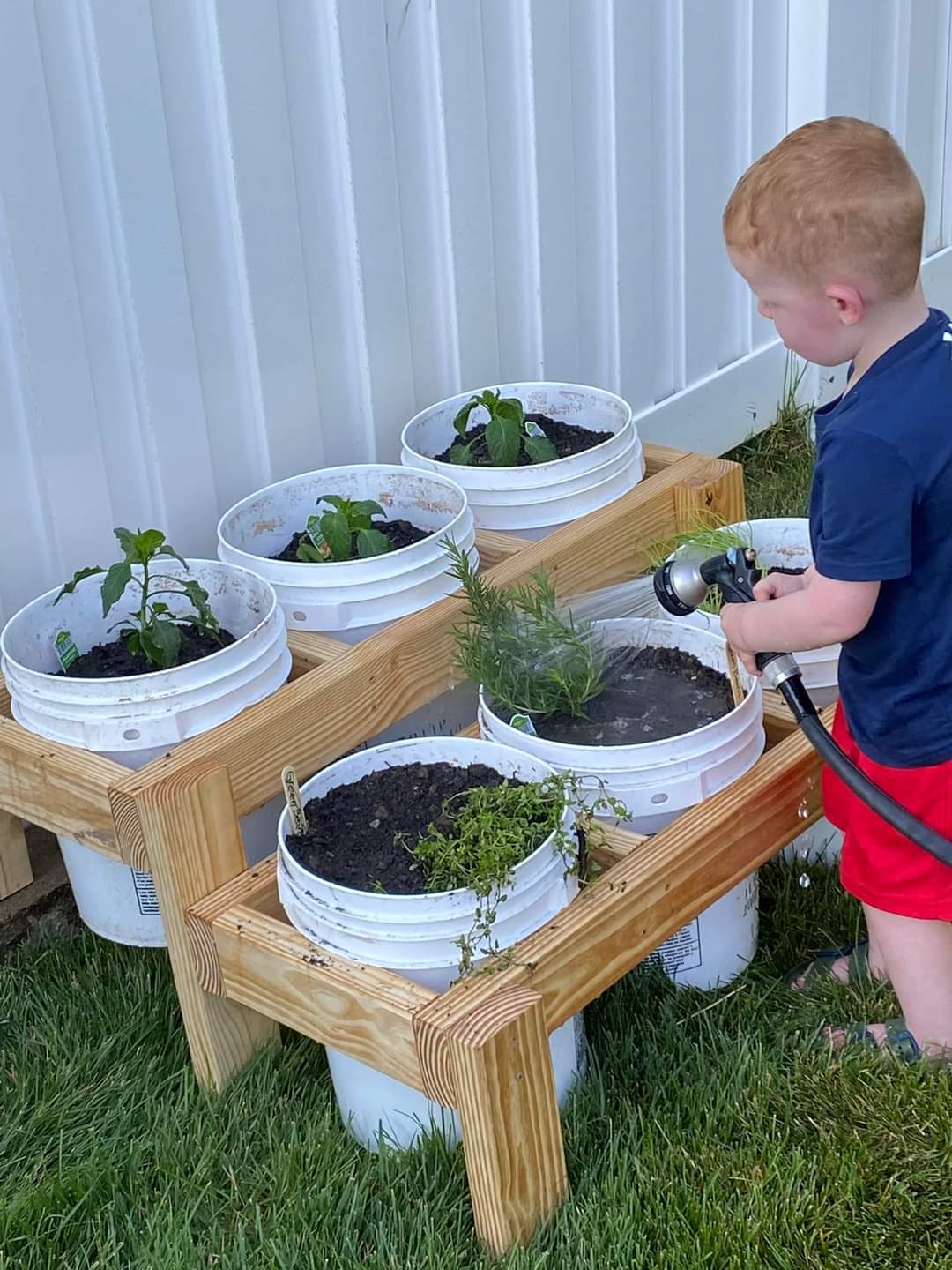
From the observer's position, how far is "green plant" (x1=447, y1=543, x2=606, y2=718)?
240 centimetres

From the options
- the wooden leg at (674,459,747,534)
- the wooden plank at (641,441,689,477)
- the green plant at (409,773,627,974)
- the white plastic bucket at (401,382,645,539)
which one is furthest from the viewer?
the wooden plank at (641,441,689,477)

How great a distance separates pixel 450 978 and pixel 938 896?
69 cm

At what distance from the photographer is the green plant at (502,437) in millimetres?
2900

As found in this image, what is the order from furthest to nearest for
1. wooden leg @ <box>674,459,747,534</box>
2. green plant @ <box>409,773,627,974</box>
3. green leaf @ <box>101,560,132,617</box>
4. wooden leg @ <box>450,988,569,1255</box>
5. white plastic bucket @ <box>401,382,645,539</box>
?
wooden leg @ <box>674,459,747,534</box>, white plastic bucket @ <box>401,382,645,539</box>, green leaf @ <box>101,560,132,617</box>, green plant @ <box>409,773,627,974</box>, wooden leg @ <box>450,988,569,1255</box>

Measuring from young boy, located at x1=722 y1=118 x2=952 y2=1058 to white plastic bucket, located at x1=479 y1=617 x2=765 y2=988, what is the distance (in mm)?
186

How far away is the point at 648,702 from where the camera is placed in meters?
2.44

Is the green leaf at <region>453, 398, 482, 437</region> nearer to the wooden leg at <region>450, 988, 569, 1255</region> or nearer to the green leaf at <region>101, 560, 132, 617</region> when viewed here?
the green leaf at <region>101, 560, 132, 617</region>

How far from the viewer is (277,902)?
2217mm

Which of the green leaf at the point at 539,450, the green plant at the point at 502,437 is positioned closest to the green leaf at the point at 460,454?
the green plant at the point at 502,437

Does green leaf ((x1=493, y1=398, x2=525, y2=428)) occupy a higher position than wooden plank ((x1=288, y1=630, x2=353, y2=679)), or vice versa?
green leaf ((x1=493, y1=398, x2=525, y2=428))

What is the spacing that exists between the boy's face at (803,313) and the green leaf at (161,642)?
1.03 m

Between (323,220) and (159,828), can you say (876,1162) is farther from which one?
(323,220)

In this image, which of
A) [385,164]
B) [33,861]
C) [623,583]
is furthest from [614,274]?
[33,861]

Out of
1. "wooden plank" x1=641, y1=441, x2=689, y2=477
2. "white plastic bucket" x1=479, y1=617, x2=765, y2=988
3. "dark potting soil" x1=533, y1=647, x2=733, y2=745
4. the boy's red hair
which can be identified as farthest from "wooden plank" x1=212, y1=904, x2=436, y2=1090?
"wooden plank" x1=641, y1=441, x2=689, y2=477
